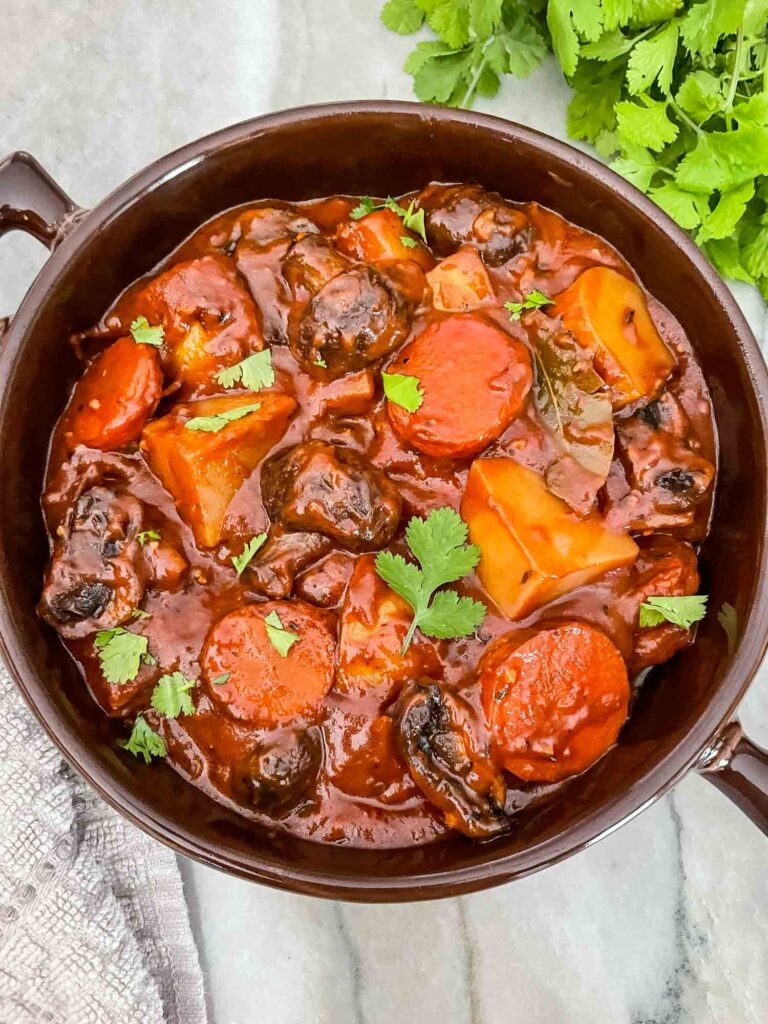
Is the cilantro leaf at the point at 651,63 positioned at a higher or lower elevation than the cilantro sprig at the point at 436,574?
higher

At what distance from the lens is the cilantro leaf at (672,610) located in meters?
2.76

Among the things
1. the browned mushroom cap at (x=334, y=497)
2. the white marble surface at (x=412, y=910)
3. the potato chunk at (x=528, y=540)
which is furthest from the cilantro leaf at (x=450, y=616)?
the white marble surface at (x=412, y=910)

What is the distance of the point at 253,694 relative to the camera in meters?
2.76

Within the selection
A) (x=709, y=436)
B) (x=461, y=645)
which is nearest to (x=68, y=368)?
(x=461, y=645)

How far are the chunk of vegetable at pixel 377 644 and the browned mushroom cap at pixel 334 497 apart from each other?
0.52 feet

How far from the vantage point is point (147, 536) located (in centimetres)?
273

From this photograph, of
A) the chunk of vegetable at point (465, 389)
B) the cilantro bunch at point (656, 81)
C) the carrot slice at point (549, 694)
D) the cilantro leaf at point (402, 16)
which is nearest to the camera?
the carrot slice at point (549, 694)

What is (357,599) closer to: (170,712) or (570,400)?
(170,712)

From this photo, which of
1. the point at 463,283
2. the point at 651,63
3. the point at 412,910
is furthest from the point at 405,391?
the point at 412,910

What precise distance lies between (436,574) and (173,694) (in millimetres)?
850

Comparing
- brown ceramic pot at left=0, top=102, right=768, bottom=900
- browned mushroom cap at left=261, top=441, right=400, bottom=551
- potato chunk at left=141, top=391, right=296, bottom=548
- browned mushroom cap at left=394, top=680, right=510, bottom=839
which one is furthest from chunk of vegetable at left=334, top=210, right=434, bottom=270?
browned mushroom cap at left=394, top=680, right=510, bottom=839

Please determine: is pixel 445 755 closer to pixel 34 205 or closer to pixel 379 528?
pixel 379 528

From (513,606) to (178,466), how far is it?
1.05m

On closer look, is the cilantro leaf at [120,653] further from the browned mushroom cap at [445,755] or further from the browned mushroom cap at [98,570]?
the browned mushroom cap at [445,755]
